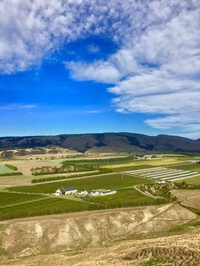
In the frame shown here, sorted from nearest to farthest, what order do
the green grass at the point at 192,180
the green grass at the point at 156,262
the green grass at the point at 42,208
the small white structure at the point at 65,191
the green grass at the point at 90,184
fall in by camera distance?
the green grass at the point at 156,262 < the green grass at the point at 42,208 < the small white structure at the point at 65,191 < the green grass at the point at 90,184 < the green grass at the point at 192,180

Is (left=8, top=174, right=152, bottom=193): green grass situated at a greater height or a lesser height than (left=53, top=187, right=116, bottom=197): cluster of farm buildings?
greater

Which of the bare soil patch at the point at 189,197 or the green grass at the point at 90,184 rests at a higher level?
the green grass at the point at 90,184

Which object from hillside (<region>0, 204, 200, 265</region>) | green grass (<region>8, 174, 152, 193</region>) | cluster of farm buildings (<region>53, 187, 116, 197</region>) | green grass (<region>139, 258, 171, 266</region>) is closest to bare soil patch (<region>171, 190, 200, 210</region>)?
hillside (<region>0, 204, 200, 265</region>)

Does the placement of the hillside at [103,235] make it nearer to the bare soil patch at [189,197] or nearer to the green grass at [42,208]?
the green grass at [42,208]

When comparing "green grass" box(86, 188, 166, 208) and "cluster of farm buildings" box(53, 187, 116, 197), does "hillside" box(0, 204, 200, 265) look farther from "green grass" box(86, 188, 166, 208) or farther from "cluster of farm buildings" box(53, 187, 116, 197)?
"cluster of farm buildings" box(53, 187, 116, 197)

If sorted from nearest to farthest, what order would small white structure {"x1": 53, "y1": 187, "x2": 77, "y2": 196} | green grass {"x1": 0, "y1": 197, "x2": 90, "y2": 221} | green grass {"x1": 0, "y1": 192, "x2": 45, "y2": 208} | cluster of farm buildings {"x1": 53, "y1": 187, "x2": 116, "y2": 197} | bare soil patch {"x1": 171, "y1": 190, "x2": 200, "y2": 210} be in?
green grass {"x1": 0, "y1": 197, "x2": 90, "y2": 221}, green grass {"x1": 0, "y1": 192, "x2": 45, "y2": 208}, bare soil patch {"x1": 171, "y1": 190, "x2": 200, "y2": 210}, cluster of farm buildings {"x1": 53, "y1": 187, "x2": 116, "y2": 197}, small white structure {"x1": 53, "y1": 187, "x2": 77, "y2": 196}

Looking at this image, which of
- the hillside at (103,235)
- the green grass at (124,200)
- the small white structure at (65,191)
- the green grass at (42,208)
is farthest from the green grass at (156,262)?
the small white structure at (65,191)

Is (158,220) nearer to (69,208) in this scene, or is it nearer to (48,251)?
(69,208)
